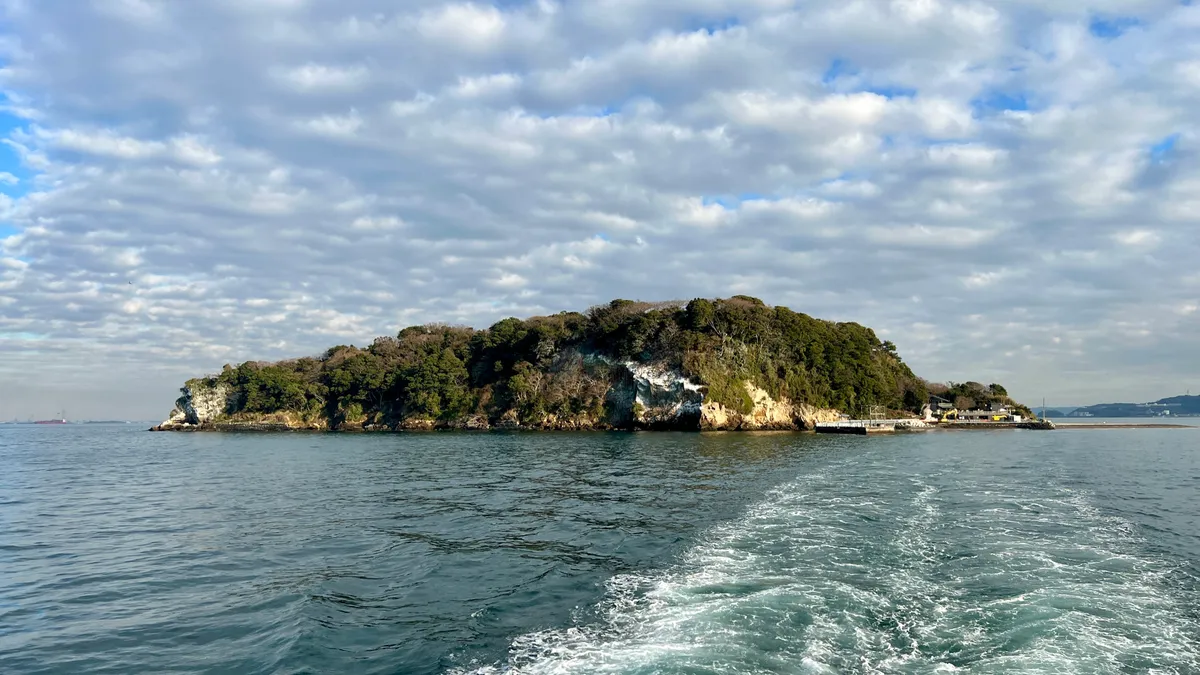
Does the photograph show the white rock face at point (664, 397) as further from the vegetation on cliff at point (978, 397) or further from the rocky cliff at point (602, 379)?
the vegetation on cliff at point (978, 397)

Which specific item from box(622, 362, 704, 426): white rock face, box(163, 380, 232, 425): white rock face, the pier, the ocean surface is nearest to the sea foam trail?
the ocean surface

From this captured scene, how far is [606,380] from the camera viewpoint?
89938 millimetres

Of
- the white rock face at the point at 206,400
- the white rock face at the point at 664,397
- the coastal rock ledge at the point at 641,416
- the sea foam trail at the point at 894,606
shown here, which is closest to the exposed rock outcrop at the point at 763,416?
the coastal rock ledge at the point at 641,416

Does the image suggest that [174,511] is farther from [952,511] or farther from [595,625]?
[952,511]

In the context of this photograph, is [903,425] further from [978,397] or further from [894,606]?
[894,606]

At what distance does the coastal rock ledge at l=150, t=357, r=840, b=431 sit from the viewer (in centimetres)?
8181

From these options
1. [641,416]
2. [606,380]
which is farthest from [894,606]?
[606,380]

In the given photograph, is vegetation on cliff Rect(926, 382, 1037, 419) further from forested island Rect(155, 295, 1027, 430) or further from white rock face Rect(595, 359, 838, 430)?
white rock face Rect(595, 359, 838, 430)

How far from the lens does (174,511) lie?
22125mm

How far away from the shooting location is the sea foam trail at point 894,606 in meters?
8.27

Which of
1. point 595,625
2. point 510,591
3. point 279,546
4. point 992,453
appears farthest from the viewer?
point 992,453

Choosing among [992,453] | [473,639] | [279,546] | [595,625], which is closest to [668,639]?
[595,625]

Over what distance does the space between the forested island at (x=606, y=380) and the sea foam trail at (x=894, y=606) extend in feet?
216

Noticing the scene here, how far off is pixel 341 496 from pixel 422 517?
697 cm
